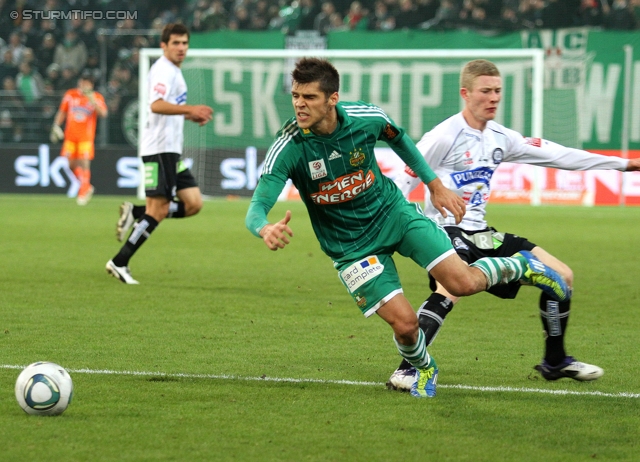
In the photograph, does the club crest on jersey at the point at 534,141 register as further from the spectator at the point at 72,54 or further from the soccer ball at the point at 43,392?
the spectator at the point at 72,54

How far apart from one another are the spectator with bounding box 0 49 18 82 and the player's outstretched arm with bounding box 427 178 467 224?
72.8 ft

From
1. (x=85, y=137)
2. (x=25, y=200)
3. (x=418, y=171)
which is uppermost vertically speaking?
(x=418, y=171)

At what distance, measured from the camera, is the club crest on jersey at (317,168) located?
5.14 meters

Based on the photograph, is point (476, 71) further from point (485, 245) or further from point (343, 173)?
point (343, 173)

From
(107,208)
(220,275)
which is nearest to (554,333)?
(220,275)

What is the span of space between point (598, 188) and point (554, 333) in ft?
55.5

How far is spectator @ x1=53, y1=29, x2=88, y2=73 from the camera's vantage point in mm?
25625

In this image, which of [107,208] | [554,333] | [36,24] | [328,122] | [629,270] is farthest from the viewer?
[36,24]

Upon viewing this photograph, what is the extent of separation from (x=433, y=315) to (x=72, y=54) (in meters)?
21.7

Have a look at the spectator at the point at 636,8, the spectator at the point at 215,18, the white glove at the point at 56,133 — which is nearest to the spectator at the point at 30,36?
the white glove at the point at 56,133

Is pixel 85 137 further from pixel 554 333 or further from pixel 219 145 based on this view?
pixel 554 333

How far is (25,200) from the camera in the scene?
72.7 feet

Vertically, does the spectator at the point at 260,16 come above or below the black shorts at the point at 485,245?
above

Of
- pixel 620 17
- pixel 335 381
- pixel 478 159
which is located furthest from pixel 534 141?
pixel 620 17
